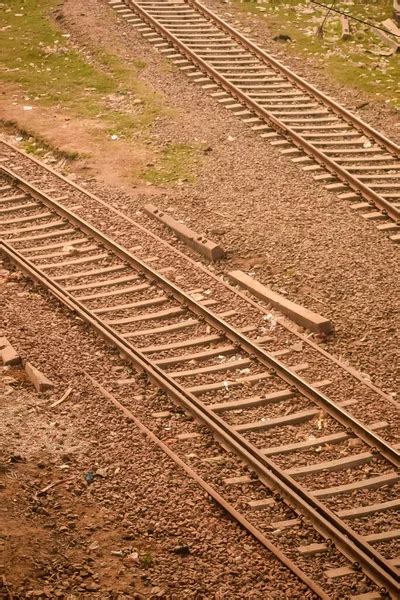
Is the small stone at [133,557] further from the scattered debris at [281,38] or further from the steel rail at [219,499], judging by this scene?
the scattered debris at [281,38]

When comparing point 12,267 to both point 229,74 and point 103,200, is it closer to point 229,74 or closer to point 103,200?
point 103,200

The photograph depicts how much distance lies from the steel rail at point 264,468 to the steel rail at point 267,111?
502 centimetres

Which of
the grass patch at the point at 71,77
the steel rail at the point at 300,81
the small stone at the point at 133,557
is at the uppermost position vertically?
the steel rail at the point at 300,81

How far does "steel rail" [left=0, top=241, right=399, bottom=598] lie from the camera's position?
28.9 feet

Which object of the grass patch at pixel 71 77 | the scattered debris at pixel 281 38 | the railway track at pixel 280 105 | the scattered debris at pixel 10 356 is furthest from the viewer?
the scattered debris at pixel 281 38

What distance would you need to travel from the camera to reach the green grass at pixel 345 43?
19578mm

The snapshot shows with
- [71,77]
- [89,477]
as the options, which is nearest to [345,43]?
[71,77]

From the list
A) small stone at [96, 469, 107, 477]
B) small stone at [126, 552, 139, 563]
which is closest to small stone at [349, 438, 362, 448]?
small stone at [96, 469, 107, 477]

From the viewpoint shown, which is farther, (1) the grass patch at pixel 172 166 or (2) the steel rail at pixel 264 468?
(1) the grass patch at pixel 172 166

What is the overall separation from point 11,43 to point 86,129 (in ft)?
16.2

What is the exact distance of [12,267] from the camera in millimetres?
13609

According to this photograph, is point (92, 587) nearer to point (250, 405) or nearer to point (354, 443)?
→ point (250, 405)

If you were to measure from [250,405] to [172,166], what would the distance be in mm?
6473

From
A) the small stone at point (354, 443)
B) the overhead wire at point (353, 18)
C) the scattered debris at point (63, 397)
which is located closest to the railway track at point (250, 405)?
the small stone at point (354, 443)
